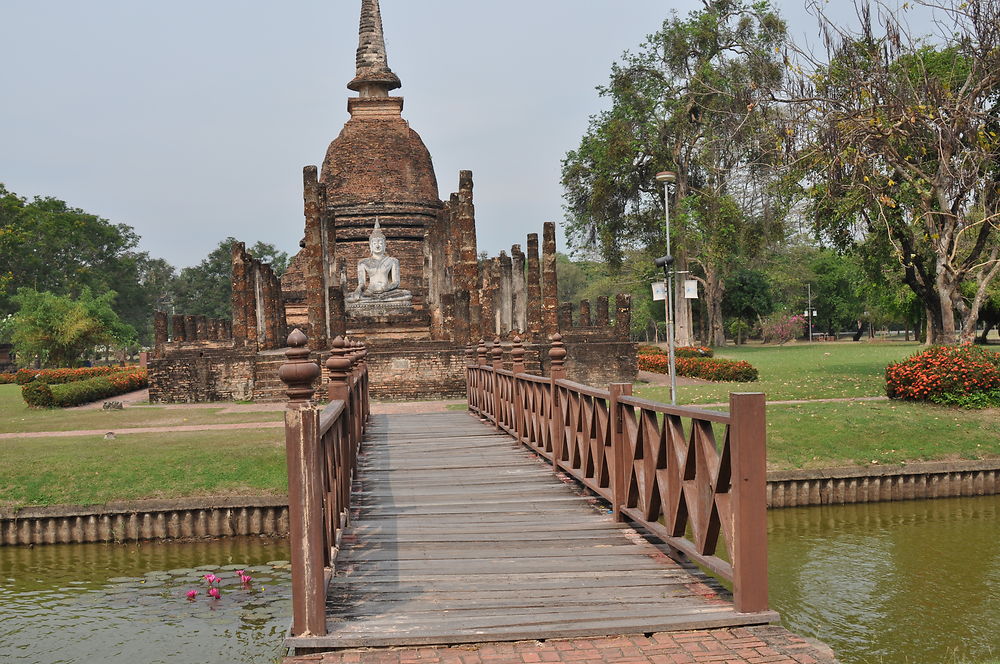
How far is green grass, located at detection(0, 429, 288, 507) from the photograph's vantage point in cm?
1155

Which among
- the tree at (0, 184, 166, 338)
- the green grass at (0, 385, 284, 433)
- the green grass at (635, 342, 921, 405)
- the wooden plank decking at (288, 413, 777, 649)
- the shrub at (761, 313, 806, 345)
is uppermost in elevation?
the tree at (0, 184, 166, 338)

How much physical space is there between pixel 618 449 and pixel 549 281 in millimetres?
21976

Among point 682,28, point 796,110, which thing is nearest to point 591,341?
point 796,110

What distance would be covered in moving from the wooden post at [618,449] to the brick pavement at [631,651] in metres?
2.16

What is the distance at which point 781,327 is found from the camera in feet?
212

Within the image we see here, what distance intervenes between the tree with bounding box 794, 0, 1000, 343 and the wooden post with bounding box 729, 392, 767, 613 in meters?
13.7

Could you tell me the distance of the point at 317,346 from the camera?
80.9ft

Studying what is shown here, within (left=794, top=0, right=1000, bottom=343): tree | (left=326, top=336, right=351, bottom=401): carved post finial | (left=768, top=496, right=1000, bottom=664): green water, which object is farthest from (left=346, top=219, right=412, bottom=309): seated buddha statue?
(left=326, top=336, right=351, bottom=401): carved post finial

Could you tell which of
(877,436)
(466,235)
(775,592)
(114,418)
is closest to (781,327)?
(466,235)

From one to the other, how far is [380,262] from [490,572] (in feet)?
83.8

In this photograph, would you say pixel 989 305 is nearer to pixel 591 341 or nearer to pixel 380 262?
pixel 591 341

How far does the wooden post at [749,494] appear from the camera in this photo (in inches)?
171

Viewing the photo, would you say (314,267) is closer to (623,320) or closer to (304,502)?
(623,320)

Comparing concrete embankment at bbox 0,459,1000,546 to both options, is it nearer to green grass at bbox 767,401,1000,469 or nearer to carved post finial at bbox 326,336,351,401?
carved post finial at bbox 326,336,351,401
